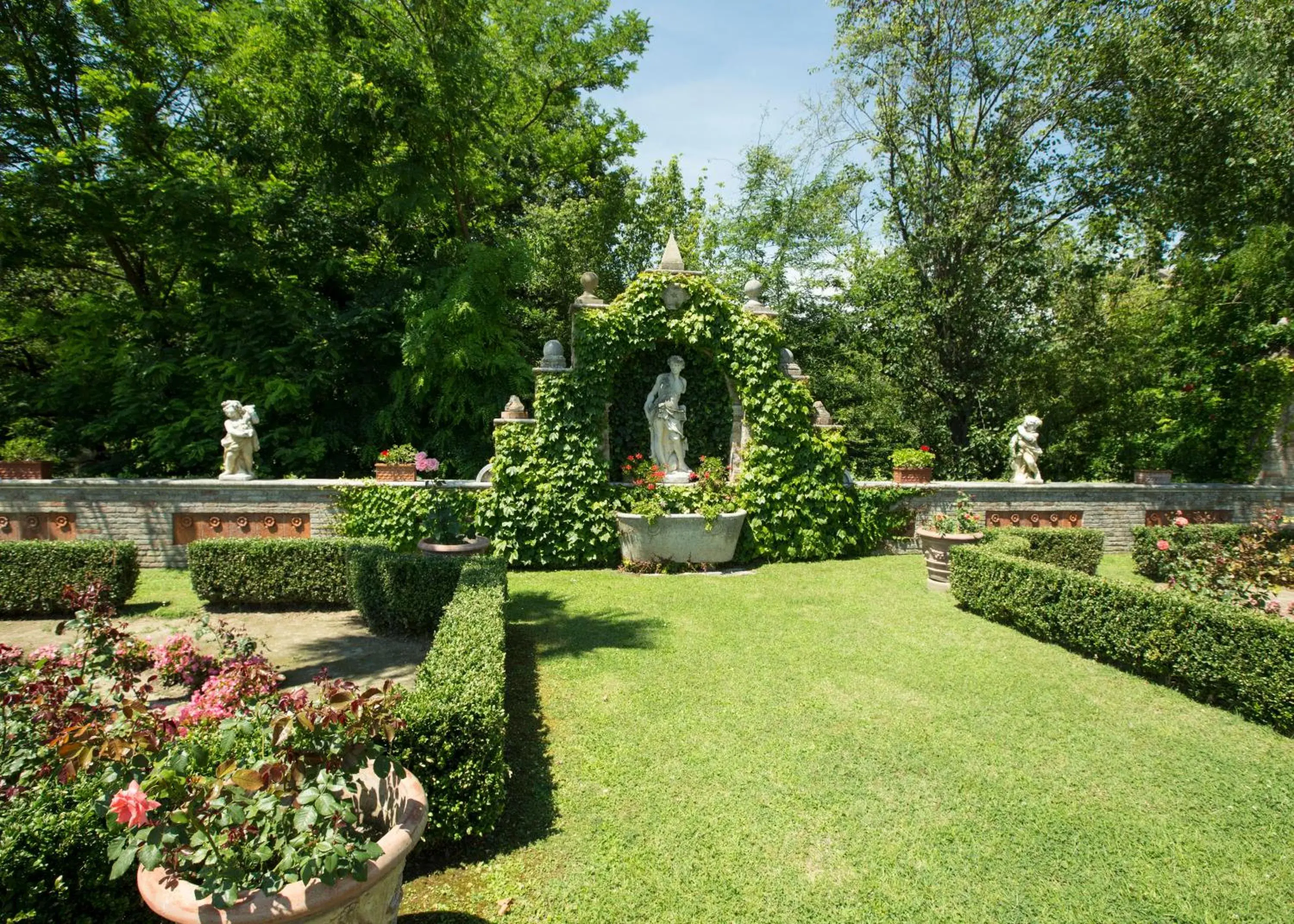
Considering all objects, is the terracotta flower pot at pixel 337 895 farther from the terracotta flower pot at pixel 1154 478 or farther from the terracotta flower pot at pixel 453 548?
the terracotta flower pot at pixel 1154 478

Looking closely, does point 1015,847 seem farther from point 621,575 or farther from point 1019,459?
point 1019,459

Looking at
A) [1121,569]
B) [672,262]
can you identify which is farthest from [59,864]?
[1121,569]

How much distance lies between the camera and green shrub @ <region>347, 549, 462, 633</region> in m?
6.75

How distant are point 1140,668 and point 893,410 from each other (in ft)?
34.7

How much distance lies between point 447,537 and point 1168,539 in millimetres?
9080

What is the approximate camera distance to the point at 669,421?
10.2 m

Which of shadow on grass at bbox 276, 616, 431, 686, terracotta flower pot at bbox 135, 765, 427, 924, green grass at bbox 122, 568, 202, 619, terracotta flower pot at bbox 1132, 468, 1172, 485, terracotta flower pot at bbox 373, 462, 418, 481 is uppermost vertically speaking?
terracotta flower pot at bbox 373, 462, 418, 481

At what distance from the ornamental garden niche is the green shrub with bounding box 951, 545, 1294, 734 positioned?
3.05 meters

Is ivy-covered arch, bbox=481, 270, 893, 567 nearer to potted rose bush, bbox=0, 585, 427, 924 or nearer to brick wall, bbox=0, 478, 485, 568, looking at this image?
brick wall, bbox=0, 478, 485, 568

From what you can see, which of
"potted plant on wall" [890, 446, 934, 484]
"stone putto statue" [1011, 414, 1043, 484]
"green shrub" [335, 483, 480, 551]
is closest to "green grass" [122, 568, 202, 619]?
"green shrub" [335, 483, 480, 551]

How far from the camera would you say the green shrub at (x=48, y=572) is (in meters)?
7.50

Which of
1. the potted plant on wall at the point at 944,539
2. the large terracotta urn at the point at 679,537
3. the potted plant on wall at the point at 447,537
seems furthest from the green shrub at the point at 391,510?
the potted plant on wall at the point at 944,539

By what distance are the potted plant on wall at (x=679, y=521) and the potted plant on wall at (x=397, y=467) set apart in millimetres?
3307

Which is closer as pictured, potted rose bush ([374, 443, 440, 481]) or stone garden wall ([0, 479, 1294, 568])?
stone garden wall ([0, 479, 1294, 568])
